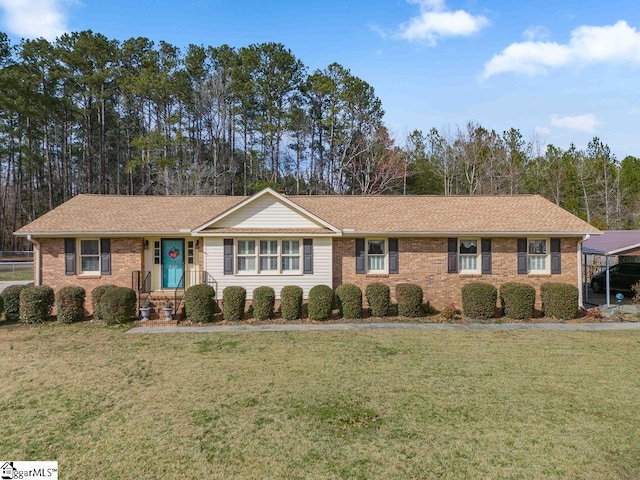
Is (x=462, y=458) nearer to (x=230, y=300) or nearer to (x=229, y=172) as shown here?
(x=230, y=300)

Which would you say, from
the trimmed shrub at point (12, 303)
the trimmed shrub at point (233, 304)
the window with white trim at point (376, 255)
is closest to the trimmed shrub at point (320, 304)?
the window with white trim at point (376, 255)

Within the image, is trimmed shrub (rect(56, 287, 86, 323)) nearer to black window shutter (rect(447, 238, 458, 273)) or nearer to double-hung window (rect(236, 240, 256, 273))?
double-hung window (rect(236, 240, 256, 273))

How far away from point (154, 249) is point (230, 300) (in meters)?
3.87

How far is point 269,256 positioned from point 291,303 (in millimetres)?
1975

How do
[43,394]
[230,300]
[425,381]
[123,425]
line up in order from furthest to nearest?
1. [230,300]
2. [425,381]
3. [43,394]
4. [123,425]

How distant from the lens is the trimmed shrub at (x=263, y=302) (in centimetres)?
1341

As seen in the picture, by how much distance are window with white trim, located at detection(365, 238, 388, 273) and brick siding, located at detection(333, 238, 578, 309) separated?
1.03ft

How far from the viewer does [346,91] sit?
119 ft

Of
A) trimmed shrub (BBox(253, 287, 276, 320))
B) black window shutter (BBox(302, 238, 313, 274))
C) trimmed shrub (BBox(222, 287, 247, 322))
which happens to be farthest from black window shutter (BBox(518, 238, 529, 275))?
trimmed shrub (BBox(222, 287, 247, 322))

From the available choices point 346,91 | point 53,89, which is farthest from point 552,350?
point 53,89

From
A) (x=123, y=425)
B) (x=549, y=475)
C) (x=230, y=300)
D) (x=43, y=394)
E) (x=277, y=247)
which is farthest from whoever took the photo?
(x=277, y=247)

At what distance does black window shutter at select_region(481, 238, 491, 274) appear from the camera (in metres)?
14.5

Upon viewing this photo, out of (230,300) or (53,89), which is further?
(53,89)

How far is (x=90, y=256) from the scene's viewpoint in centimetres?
1435
